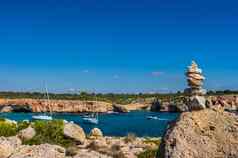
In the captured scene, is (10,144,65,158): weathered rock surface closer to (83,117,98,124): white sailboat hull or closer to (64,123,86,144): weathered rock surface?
(64,123,86,144): weathered rock surface

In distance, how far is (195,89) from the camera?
13414mm

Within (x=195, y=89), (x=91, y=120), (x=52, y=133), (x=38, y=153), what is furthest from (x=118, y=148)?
(x=91, y=120)

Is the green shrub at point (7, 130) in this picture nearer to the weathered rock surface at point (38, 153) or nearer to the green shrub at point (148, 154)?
the green shrub at point (148, 154)

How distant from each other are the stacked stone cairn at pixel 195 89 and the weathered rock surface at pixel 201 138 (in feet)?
0.72

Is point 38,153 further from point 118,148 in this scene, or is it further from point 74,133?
point 74,133

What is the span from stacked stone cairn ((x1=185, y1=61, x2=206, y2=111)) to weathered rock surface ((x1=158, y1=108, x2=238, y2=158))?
0.22 m

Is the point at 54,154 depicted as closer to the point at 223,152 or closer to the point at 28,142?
the point at 223,152

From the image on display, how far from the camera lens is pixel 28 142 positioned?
1299 inches

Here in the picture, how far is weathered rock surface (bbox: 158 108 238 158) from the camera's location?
38.5 feet

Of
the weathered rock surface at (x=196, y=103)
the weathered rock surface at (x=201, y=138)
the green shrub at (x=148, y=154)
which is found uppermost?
the weathered rock surface at (x=196, y=103)

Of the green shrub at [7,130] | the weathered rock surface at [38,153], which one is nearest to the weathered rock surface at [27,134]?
the green shrub at [7,130]

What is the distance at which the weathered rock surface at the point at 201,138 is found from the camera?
1173cm

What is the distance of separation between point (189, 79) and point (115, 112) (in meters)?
185

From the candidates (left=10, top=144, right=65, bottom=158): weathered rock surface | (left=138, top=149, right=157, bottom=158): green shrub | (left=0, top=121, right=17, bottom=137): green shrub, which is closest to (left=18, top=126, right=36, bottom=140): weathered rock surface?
(left=0, top=121, right=17, bottom=137): green shrub
